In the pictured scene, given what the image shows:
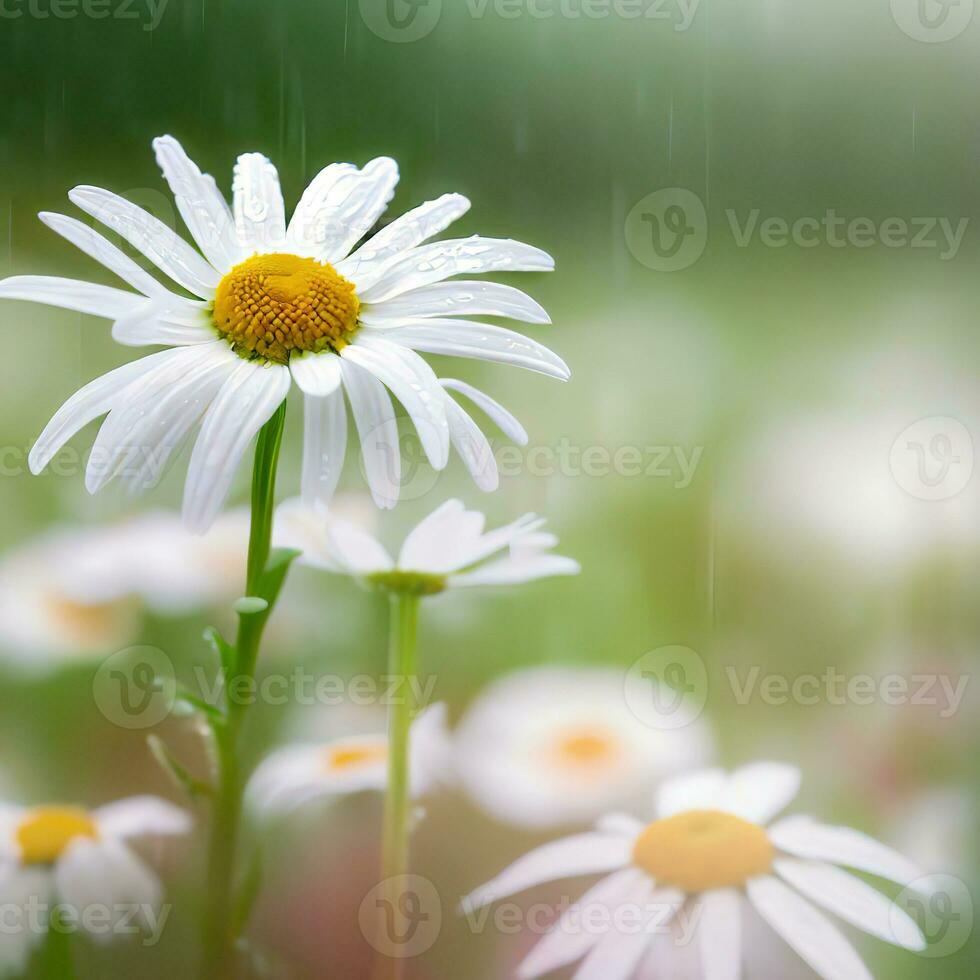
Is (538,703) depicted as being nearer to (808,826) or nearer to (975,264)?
(808,826)

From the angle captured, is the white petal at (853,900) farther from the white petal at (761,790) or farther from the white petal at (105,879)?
the white petal at (105,879)

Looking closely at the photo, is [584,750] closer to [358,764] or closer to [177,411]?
[358,764]

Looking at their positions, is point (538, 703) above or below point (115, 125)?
below

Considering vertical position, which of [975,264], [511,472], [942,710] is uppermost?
[975,264]

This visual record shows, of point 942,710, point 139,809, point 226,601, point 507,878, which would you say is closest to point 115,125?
point 226,601

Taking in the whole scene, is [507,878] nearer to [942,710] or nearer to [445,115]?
[942,710]

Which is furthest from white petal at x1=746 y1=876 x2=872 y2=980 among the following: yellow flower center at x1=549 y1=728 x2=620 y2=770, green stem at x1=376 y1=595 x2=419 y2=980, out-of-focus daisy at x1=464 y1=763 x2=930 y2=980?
green stem at x1=376 y1=595 x2=419 y2=980

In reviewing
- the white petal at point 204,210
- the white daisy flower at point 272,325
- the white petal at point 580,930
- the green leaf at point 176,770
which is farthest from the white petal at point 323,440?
the white petal at point 580,930
